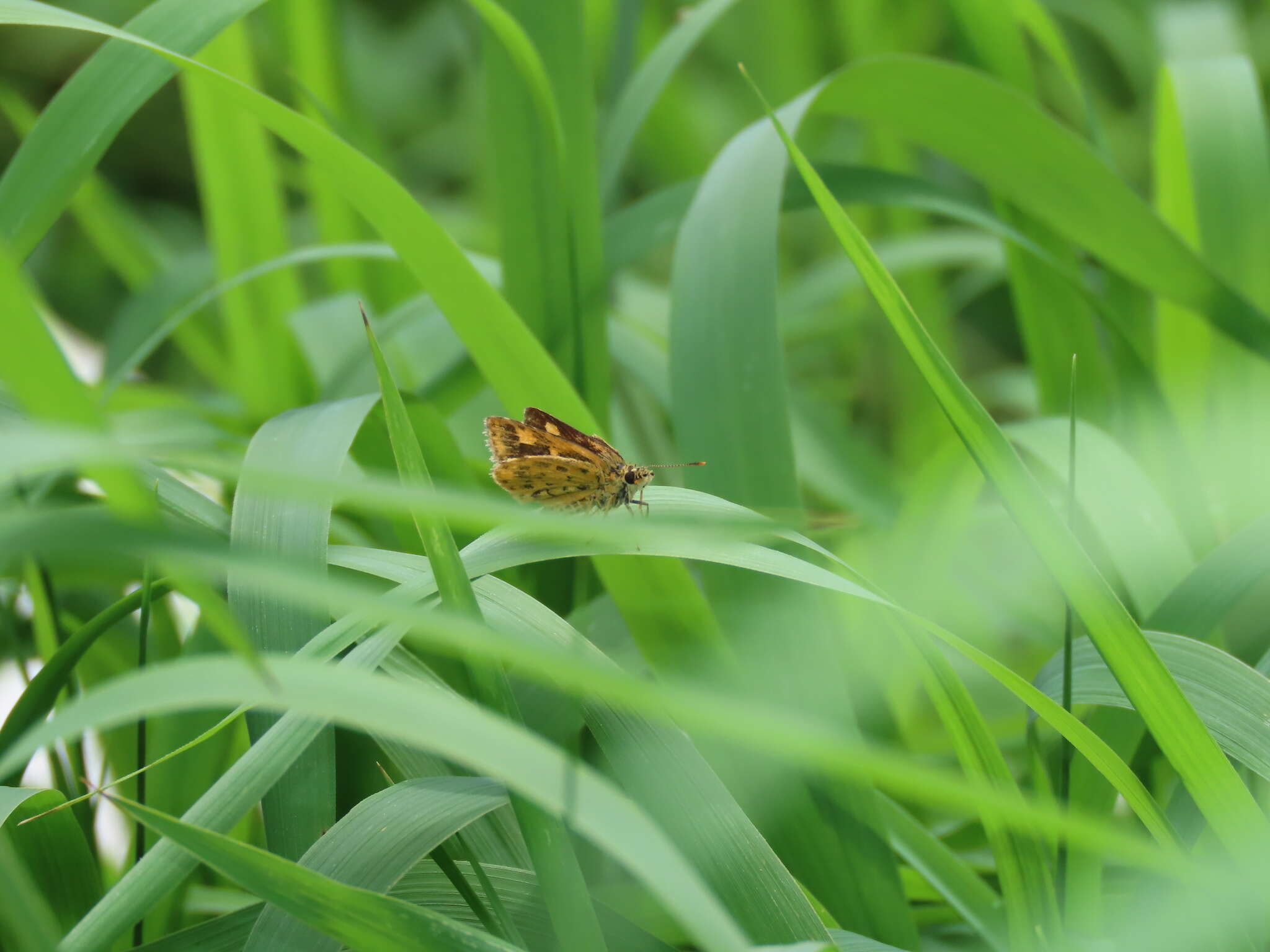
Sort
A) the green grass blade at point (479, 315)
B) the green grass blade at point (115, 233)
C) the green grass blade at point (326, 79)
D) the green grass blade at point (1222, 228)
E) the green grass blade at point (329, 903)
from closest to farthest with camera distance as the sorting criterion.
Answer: the green grass blade at point (329, 903)
the green grass blade at point (479, 315)
the green grass blade at point (1222, 228)
the green grass blade at point (326, 79)
the green grass blade at point (115, 233)

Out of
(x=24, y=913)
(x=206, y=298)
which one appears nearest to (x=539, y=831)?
(x=24, y=913)

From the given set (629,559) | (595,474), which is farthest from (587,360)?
(629,559)

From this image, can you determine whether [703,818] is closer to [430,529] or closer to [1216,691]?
[430,529]

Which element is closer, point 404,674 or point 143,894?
point 143,894

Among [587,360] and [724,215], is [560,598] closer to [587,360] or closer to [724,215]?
[587,360]

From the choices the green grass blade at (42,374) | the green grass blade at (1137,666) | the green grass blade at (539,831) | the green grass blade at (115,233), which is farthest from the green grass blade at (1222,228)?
the green grass blade at (115,233)

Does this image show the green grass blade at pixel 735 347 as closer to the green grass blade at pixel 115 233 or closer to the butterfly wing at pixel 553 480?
the butterfly wing at pixel 553 480
